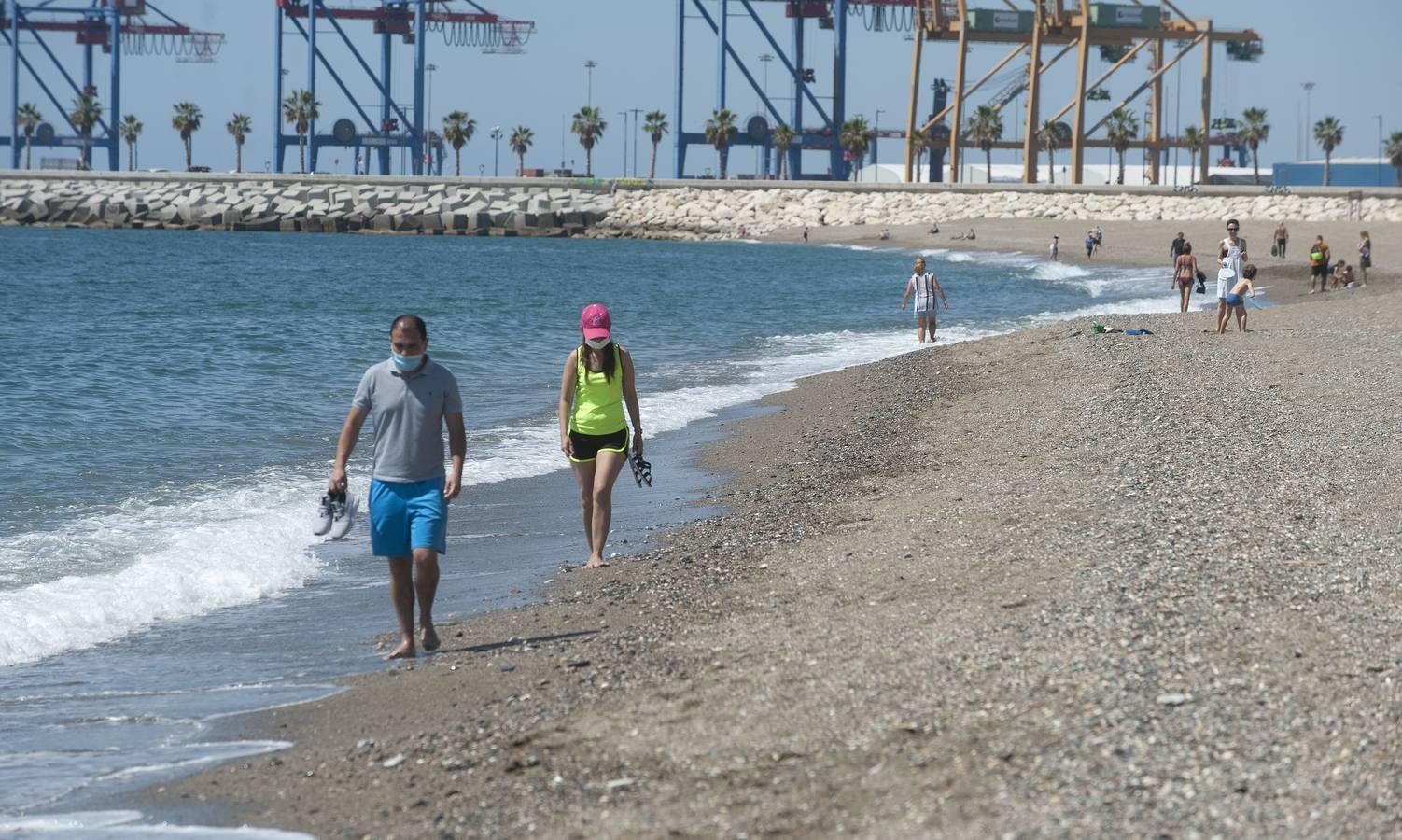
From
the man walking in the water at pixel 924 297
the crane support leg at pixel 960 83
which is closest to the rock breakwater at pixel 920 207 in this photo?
the crane support leg at pixel 960 83

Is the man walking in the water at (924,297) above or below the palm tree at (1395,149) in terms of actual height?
below

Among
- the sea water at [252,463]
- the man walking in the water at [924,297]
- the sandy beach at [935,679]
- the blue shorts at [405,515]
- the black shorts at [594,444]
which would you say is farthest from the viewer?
the man walking in the water at [924,297]

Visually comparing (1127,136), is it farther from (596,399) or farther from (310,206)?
(596,399)

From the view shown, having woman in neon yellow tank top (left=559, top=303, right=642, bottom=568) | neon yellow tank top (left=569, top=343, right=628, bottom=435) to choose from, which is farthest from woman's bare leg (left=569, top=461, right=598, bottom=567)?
neon yellow tank top (left=569, top=343, right=628, bottom=435)

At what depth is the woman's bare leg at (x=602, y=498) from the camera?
8.58 meters

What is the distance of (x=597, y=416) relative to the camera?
857cm

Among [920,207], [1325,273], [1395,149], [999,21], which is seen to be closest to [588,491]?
[1325,273]

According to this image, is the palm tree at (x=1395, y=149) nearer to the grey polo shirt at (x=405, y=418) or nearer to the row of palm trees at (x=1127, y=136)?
the row of palm trees at (x=1127, y=136)

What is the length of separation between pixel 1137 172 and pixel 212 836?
449ft

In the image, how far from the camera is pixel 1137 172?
134m

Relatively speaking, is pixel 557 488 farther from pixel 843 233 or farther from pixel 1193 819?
pixel 843 233

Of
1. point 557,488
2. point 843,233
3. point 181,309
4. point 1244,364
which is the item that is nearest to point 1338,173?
point 843,233

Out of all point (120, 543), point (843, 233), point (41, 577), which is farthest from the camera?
point (843, 233)

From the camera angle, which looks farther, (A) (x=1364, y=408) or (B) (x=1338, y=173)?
(B) (x=1338, y=173)
